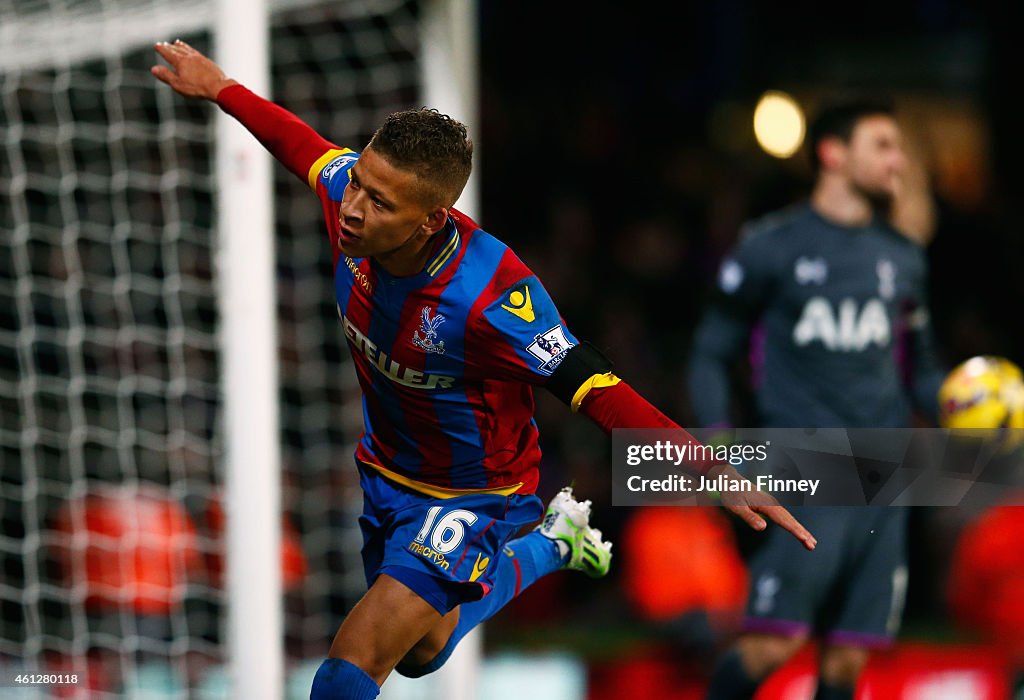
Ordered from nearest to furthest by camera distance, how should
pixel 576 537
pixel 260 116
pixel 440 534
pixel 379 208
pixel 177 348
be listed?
pixel 379 208 < pixel 440 534 < pixel 260 116 < pixel 576 537 < pixel 177 348

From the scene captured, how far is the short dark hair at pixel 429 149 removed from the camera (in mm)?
2997

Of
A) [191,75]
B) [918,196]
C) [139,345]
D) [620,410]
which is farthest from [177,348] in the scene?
[918,196]

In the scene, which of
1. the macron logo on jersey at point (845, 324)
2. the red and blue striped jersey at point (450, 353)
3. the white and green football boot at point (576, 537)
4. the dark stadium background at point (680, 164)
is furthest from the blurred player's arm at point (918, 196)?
the red and blue striped jersey at point (450, 353)

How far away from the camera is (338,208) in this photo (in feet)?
11.0

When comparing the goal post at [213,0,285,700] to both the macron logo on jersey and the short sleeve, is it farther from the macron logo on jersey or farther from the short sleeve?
the macron logo on jersey

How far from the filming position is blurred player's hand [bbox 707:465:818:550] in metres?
2.87

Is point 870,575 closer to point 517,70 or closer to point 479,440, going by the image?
point 479,440

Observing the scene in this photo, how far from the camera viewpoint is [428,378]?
3215 millimetres

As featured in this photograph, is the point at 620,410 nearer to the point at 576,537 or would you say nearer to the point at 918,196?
the point at 576,537

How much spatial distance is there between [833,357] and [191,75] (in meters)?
2.39

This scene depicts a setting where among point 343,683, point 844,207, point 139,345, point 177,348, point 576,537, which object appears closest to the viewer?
point 343,683

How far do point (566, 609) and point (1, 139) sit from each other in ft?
11.9

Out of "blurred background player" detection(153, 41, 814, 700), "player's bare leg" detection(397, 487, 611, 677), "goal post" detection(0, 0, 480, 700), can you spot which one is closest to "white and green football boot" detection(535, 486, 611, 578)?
"player's bare leg" detection(397, 487, 611, 677)

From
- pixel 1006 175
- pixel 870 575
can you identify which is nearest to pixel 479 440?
pixel 870 575
